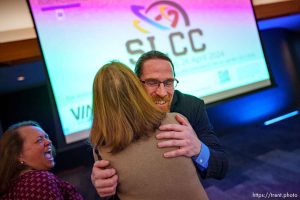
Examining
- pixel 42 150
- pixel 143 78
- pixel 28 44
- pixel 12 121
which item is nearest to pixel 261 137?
pixel 143 78

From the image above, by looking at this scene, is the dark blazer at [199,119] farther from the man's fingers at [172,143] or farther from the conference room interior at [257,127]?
the conference room interior at [257,127]

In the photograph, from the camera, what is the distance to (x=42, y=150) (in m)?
1.35

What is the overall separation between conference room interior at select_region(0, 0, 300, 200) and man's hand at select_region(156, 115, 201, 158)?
105 centimetres

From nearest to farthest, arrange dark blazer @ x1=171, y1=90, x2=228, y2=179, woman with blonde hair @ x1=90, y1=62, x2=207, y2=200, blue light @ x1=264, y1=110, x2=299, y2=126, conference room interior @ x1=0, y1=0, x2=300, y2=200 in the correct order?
1. woman with blonde hair @ x1=90, y1=62, x2=207, y2=200
2. dark blazer @ x1=171, y1=90, x2=228, y2=179
3. conference room interior @ x1=0, y1=0, x2=300, y2=200
4. blue light @ x1=264, y1=110, x2=299, y2=126

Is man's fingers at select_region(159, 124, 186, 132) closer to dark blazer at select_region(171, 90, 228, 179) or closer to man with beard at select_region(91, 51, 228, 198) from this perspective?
man with beard at select_region(91, 51, 228, 198)

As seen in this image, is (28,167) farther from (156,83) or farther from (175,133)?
(175,133)

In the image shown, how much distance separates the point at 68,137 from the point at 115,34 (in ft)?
2.42

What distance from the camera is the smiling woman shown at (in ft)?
3.67

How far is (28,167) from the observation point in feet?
4.14

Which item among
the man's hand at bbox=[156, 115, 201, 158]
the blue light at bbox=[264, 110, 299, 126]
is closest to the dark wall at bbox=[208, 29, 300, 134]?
the blue light at bbox=[264, 110, 299, 126]

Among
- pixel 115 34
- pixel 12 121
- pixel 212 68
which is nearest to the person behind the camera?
pixel 115 34

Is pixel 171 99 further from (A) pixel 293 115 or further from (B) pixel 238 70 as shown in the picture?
(A) pixel 293 115

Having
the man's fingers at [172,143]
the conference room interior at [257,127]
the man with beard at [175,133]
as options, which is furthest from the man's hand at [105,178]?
the conference room interior at [257,127]

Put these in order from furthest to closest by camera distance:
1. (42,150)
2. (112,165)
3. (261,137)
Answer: (261,137), (42,150), (112,165)
